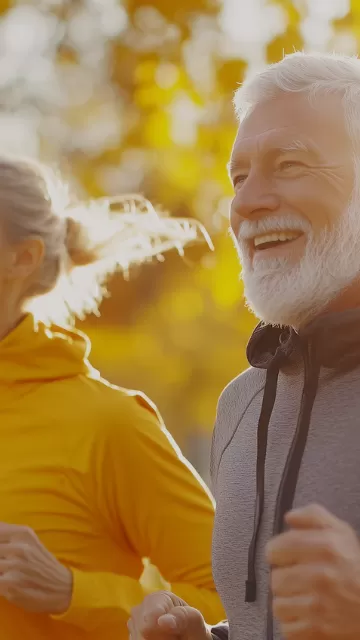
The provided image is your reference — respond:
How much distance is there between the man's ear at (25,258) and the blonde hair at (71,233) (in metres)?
0.02

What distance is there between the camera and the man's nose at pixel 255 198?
2035 millimetres

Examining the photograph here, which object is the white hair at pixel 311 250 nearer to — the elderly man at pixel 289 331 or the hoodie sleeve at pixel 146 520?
the elderly man at pixel 289 331

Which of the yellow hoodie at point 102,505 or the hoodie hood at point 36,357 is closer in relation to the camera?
the yellow hoodie at point 102,505

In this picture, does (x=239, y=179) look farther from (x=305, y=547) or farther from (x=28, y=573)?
(x=28, y=573)

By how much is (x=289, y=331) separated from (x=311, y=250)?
20 cm

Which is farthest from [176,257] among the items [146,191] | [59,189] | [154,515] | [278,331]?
[278,331]

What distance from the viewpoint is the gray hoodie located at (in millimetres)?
1859

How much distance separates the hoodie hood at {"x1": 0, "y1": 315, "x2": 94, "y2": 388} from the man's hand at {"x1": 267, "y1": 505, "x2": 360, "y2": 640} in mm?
1531

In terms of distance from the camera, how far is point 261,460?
6.56ft

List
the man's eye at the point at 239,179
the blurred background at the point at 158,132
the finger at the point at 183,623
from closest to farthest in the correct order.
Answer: the finger at the point at 183,623
the man's eye at the point at 239,179
the blurred background at the point at 158,132

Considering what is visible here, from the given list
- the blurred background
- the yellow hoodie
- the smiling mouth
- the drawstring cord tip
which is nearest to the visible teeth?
the smiling mouth

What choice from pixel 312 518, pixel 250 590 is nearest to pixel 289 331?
pixel 250 590

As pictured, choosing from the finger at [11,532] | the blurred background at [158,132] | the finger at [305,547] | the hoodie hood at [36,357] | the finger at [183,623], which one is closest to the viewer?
the finger at [305,547]

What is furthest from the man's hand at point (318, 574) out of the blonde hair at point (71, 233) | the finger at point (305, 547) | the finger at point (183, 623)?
the blonde hair at point (71, 233)
